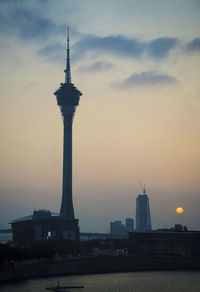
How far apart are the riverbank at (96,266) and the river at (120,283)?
16.2 ft

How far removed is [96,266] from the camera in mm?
148250

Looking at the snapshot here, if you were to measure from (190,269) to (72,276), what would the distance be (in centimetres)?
4900

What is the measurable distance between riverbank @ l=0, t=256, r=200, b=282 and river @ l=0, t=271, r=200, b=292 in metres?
4.94

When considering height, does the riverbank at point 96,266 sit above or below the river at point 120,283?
above

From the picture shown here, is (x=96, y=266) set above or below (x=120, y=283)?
above

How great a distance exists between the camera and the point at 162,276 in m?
133

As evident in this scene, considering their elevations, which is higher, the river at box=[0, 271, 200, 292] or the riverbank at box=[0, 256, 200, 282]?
the riverbank at box=[0, 256, 200, 282]

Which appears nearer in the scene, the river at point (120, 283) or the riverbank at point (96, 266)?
the river at point (120, 283)

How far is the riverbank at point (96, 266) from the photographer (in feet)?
407

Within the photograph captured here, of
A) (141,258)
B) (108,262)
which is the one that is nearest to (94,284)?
(108,262)

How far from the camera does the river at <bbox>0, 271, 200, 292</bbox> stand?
105 metres

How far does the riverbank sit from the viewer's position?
12419 cm

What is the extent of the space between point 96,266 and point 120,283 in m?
33.8

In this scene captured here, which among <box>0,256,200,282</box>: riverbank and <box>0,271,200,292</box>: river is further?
<box>0,256,200,282</box>: riverbank
